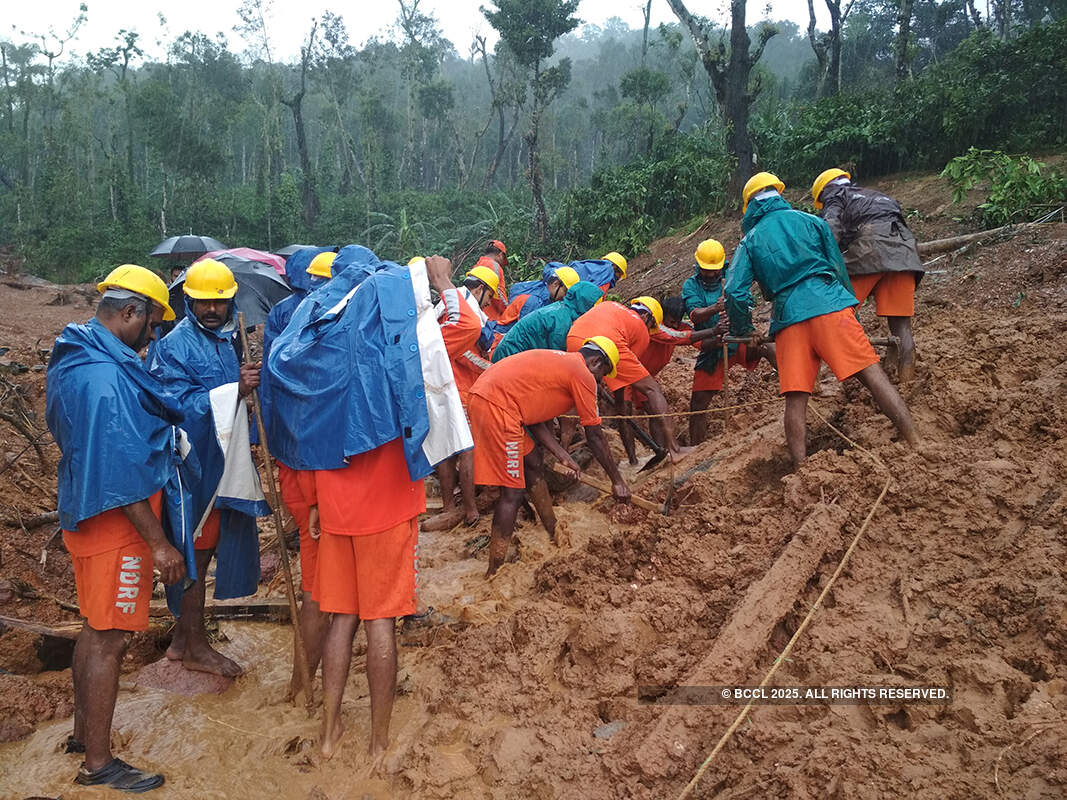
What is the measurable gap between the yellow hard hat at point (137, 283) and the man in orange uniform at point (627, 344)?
2.96 meters

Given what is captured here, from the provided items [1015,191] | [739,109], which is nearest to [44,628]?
[1015,191]

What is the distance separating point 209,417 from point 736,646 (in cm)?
246

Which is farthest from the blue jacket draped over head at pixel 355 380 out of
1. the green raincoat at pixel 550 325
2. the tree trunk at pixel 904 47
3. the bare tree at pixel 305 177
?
the bare tree at pixel 305 177

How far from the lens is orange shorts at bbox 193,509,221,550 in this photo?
372 cm

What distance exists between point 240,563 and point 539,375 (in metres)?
1.95

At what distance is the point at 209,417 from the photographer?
3.51 metres

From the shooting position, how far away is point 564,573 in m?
4.09

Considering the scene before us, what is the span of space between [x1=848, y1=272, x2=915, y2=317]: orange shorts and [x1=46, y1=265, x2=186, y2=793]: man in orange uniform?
4.26 metres

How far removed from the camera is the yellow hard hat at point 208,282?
358 centimetres

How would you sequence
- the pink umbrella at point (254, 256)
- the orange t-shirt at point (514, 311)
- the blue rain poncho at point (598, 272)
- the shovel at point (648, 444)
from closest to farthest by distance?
the shovel at point (648, 444) < the orange t-shirt at point (514, 311) < the blue rain poncho at point (598, 272) < the pink umbrella at point (254, 256)

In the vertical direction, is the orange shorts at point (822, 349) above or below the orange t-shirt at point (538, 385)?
above

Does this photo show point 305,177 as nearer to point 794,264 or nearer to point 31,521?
point 31,521

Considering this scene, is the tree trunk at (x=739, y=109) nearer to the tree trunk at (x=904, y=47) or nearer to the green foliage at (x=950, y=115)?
the green foliage at (x=950, y=115)

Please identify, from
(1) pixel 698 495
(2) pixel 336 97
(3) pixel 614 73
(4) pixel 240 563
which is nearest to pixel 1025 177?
(1) pixel 698 495
